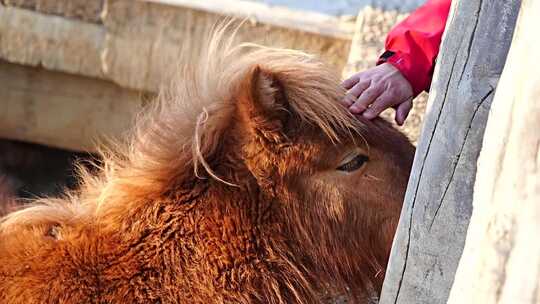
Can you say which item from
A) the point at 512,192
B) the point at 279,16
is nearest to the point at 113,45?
the point at 279,16

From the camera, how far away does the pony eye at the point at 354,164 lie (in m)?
2.68

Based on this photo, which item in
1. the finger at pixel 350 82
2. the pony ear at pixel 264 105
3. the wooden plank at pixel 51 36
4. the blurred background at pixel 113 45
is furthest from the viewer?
the wooden plank at pixel 51 36

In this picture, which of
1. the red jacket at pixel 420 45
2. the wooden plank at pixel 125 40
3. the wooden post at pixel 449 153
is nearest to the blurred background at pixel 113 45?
the wooden plank at pixel 125 40

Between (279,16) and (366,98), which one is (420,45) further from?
(279,16)

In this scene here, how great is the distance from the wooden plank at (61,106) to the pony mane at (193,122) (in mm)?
2712

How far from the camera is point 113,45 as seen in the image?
5324 mm

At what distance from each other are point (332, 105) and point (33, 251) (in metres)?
0.97

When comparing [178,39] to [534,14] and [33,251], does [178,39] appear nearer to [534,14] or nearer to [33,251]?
[33,251]

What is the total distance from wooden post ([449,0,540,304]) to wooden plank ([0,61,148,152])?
4199 mm

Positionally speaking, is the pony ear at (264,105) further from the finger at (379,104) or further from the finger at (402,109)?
the finger at (402,109)

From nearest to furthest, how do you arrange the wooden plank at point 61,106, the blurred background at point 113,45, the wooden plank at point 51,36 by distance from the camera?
the blurred background at point 113,45 → the wooden plank at point 51,36 → the wooden plank at point 61,106

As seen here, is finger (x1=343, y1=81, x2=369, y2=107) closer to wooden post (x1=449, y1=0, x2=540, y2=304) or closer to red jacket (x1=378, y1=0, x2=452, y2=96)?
red jacket (x1=378, y1=0, x2=452, y2=96)

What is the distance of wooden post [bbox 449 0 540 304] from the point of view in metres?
1.44

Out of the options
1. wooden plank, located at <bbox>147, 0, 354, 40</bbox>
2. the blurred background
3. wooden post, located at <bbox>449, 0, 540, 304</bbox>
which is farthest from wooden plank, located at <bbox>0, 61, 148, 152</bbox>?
wooden post, located at <bbox>449, 0, 540, 304</bbox>
